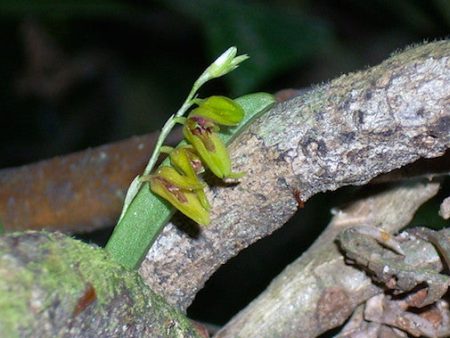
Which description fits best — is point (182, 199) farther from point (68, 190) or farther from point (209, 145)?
point (68, 190)

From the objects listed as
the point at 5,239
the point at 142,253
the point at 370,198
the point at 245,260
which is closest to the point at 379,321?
the point at 370,198

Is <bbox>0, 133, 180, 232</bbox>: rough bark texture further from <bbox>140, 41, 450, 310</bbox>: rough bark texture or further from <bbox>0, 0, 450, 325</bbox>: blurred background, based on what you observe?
<bbox>0, 0, 450, 325</bbox>: blurred background

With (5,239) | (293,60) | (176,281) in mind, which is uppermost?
(5,239)

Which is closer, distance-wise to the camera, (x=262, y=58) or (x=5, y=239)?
(x=5, y=239)

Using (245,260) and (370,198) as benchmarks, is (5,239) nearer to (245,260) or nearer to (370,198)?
(370,198)

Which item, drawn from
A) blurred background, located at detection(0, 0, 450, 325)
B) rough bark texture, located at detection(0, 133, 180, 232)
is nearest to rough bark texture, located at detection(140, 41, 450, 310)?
rough bark texture, located at detection(0, 133, 180, 232)

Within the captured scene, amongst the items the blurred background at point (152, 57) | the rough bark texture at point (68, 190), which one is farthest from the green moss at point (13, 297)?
the blurred background at point (152, 57)

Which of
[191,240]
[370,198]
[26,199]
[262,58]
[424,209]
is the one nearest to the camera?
[191,240]

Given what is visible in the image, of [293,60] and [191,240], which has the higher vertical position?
[191,240]
